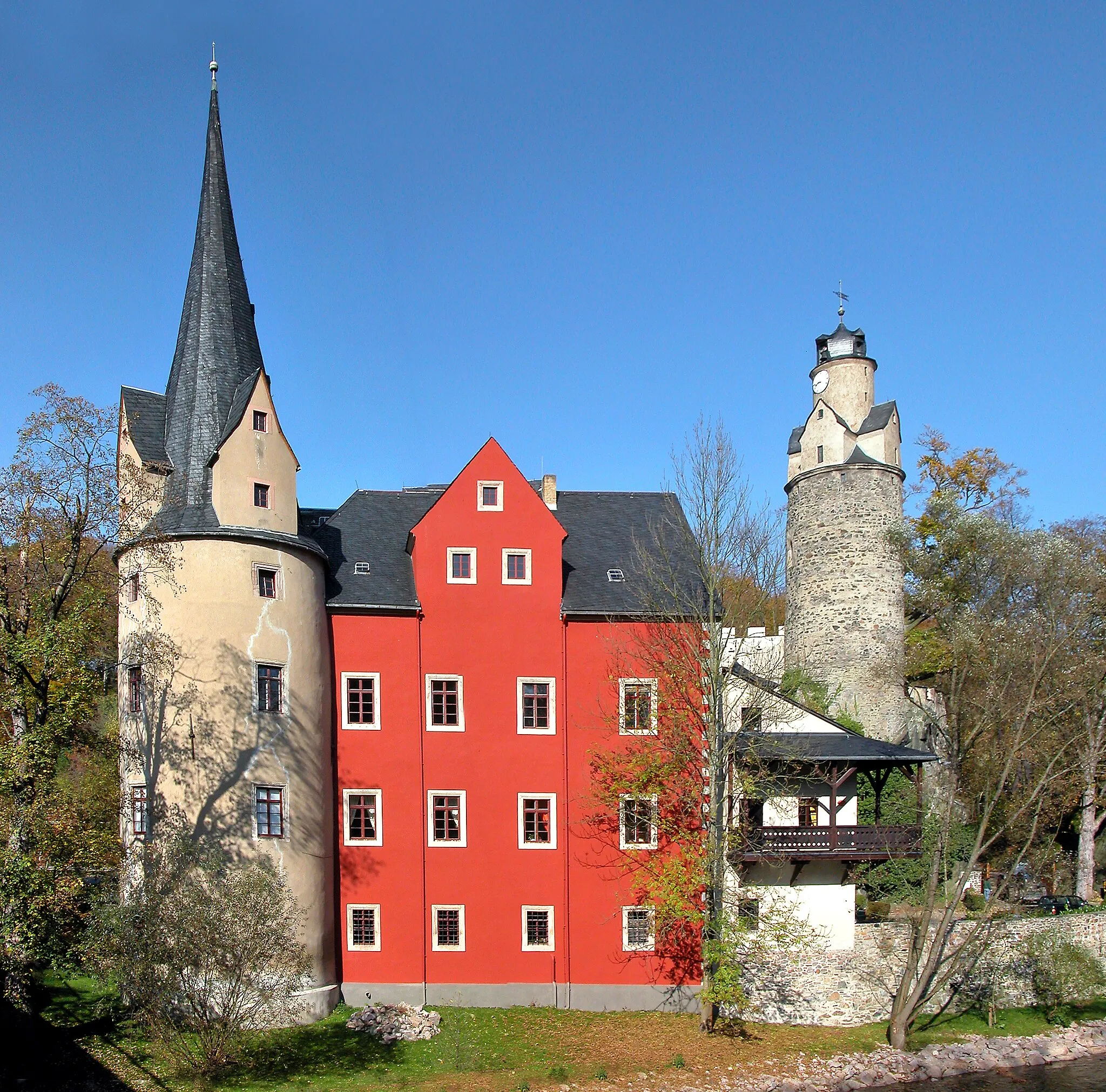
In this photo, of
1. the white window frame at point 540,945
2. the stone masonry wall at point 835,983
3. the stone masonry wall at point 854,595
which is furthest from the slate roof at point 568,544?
the stone masonry wall at point 854,595

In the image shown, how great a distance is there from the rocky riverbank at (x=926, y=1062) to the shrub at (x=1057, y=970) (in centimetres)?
82

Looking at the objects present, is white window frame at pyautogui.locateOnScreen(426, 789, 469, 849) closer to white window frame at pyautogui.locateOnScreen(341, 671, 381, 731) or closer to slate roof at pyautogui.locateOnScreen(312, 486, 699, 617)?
white window frame at pyautogui.locateOnScreen(341, 671, 381, 731)

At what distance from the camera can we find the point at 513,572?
24516mm

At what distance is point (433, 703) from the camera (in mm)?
23938

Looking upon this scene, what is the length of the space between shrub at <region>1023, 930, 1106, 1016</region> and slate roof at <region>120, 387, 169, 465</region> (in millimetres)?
23596

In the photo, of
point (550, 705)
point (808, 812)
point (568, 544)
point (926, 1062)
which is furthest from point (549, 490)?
point (926, 1062)

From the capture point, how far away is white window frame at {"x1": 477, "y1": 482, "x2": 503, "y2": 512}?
24562 mm

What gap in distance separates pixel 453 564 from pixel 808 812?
10.2 m

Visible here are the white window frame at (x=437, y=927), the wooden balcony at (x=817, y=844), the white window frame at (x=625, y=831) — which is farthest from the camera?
the white window frame at (x=625, y=831)

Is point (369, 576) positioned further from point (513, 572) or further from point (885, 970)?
point (885, 970)

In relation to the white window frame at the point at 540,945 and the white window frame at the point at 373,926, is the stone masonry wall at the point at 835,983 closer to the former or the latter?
the white window frame at the point at 540,945

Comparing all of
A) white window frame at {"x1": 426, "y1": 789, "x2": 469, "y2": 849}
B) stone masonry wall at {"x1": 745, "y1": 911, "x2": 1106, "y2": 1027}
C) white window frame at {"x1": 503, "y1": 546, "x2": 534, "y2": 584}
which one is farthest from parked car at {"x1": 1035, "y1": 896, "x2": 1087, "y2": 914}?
white window frame at {"x1": 503, "y1": 546, "x2": 534, "y2": 584}

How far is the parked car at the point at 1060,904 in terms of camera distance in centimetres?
2791

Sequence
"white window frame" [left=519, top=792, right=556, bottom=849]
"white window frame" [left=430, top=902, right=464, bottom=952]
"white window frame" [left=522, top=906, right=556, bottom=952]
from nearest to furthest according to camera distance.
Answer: "white window frame" [left=430, top=902, right=464, bottom=952], "white window frame" [left=522, top=906, right=556, bottom=952], "white window frame" [left=519, top=792, right=556, bottom=849]
